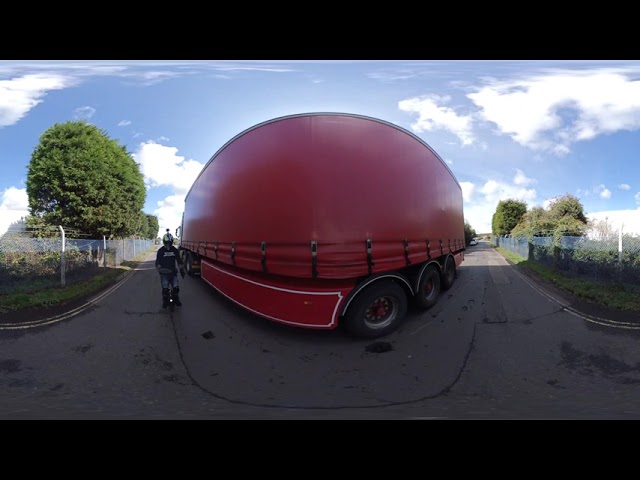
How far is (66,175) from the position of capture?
5.39 meters

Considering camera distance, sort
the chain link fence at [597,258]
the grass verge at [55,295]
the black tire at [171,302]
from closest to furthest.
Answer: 1. the grass verge at [55,295]
2. the black tire at [171,302]
3. the chain link fence at [597,258]

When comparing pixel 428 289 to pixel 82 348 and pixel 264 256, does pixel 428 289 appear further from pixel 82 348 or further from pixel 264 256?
pixel 82 348

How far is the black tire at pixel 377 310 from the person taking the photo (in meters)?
3.50

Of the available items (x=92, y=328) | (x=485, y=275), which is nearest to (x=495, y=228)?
(x=485, y=275)

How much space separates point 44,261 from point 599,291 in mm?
10559

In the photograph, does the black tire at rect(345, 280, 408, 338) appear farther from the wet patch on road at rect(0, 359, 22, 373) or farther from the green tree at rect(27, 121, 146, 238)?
the green tree at rect(27, 121, 146, 238)

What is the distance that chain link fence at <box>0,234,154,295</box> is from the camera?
5.82 m

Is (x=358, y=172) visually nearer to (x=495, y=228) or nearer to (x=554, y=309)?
(x=554, y=309)

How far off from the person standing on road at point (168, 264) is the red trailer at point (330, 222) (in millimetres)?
1434

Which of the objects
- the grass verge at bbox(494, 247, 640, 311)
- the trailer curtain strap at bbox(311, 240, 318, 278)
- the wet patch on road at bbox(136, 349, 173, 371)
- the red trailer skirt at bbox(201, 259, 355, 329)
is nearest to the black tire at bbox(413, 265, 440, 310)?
the red trailer skirt at bbox(201, 259, 355, 329)

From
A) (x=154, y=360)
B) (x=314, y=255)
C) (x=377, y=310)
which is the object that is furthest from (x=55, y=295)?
(x=377, y=310)

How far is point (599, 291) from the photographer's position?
204 inches

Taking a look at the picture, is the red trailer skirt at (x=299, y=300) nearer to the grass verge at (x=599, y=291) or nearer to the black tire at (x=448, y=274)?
the black tire at (x=448, y=274)

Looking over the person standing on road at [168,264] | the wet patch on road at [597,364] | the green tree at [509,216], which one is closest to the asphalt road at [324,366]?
the wet patch on road at [597,364]
